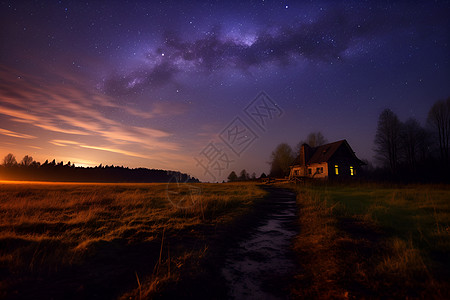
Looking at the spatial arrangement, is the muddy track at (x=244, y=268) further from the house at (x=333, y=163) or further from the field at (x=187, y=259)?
the house at (x=333, y=163)

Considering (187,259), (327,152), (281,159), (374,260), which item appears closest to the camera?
(374,260)

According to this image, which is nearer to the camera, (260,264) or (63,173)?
(260,264)

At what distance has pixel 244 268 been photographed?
546 cm

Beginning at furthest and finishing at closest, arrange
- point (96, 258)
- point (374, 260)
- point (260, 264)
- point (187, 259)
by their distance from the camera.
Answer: point (260, 264), point (187, 259), point (96, 258), point (374, 260)

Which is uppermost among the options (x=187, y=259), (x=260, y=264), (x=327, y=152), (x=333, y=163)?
(x=327, y=152)

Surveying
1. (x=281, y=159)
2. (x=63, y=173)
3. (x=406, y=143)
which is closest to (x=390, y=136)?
(x=406, y=143)

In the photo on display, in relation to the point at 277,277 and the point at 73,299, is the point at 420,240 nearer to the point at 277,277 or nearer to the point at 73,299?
the point at 277,277

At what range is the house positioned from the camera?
3869 cm

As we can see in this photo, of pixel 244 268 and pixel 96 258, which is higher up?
pixel 96 258

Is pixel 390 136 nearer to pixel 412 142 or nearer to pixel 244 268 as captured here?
pixel 412 142

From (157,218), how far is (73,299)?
5953 millimetres

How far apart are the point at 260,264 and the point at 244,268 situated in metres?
0.53

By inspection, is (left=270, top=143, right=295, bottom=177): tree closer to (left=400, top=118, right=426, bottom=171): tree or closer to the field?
(left=400, top=118, right=426, bottom=171): tree

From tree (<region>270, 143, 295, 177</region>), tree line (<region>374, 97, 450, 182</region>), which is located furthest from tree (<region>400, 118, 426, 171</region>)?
tree (<region>270, 143, 295, 177</region>)
